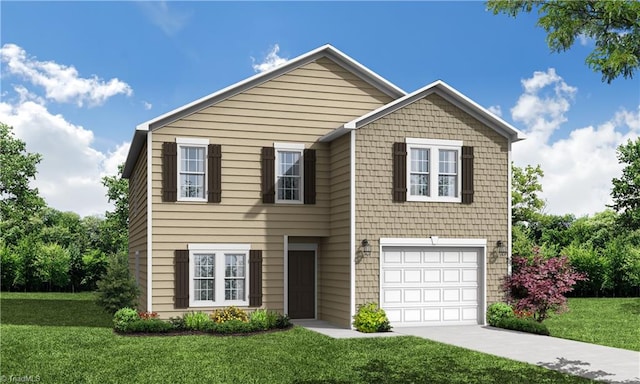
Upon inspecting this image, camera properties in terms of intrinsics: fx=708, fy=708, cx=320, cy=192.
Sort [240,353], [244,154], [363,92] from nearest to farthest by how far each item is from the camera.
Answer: [240,353] < [244,154] < [363,92]

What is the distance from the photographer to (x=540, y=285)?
18.7 m

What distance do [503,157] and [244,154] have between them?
727 cm

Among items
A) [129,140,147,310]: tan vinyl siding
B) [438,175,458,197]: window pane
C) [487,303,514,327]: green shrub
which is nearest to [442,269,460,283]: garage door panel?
[487,303,514,327]: green shrub

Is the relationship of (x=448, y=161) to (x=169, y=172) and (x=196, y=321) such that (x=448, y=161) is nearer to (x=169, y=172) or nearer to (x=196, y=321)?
(x=169, y=172)

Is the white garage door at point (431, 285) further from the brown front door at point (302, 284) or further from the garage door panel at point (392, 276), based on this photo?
the brown front door at point (302, 284)

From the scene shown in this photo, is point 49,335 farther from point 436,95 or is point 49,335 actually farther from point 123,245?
point 123,245

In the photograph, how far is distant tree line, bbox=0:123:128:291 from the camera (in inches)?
1394

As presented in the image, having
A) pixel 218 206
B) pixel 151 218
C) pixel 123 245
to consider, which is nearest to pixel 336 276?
pixel 218 206

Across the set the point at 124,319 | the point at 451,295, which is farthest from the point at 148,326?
the point at 451,295

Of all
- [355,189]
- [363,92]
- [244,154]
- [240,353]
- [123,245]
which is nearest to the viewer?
[240,353]

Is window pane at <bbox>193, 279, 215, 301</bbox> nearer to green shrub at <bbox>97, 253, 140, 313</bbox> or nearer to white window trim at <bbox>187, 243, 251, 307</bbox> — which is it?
white window trim at <bbox>187, 243, 251, 307</bbox>

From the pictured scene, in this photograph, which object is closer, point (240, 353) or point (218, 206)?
point (240, 353)

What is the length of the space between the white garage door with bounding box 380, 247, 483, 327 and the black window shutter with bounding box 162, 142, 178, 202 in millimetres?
5855

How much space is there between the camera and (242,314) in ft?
61.2
